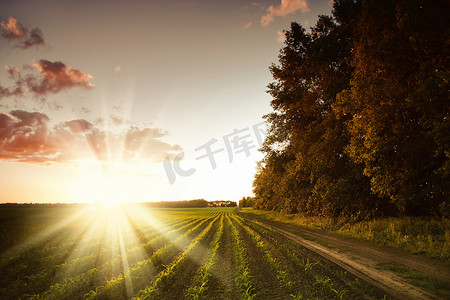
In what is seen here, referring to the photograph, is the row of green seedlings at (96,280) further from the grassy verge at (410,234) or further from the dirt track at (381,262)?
the grassy verge at (410,234)

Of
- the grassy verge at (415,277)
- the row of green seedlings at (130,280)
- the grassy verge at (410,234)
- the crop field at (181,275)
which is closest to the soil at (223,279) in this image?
the crop field at (181,275)

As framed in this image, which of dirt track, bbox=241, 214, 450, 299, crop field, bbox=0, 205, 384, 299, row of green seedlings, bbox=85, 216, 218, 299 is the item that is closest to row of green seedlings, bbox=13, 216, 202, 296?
crop field, bbox=0, 205, 384, 299

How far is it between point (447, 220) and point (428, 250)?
139 inches

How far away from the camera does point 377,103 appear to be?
37.1ft

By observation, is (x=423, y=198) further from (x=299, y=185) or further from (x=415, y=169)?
(x=299, y=185)

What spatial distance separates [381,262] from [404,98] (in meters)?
8.50

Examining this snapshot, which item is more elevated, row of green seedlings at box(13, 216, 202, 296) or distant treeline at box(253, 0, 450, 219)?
distant treeline at box(253, 0, 450, 219)

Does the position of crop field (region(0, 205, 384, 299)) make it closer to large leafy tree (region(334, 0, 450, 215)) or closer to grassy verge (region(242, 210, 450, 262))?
grassy verge (region(242, 210, 450, 262))

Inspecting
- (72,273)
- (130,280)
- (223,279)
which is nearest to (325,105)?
(223,279)

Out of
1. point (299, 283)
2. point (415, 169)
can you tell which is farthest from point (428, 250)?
point (299, 283)

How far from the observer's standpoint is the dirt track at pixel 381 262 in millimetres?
5687

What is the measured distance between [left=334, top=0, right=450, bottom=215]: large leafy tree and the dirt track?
3.86 meters

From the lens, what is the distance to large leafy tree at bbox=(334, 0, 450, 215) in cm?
917

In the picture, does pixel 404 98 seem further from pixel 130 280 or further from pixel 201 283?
pixel 130 280
